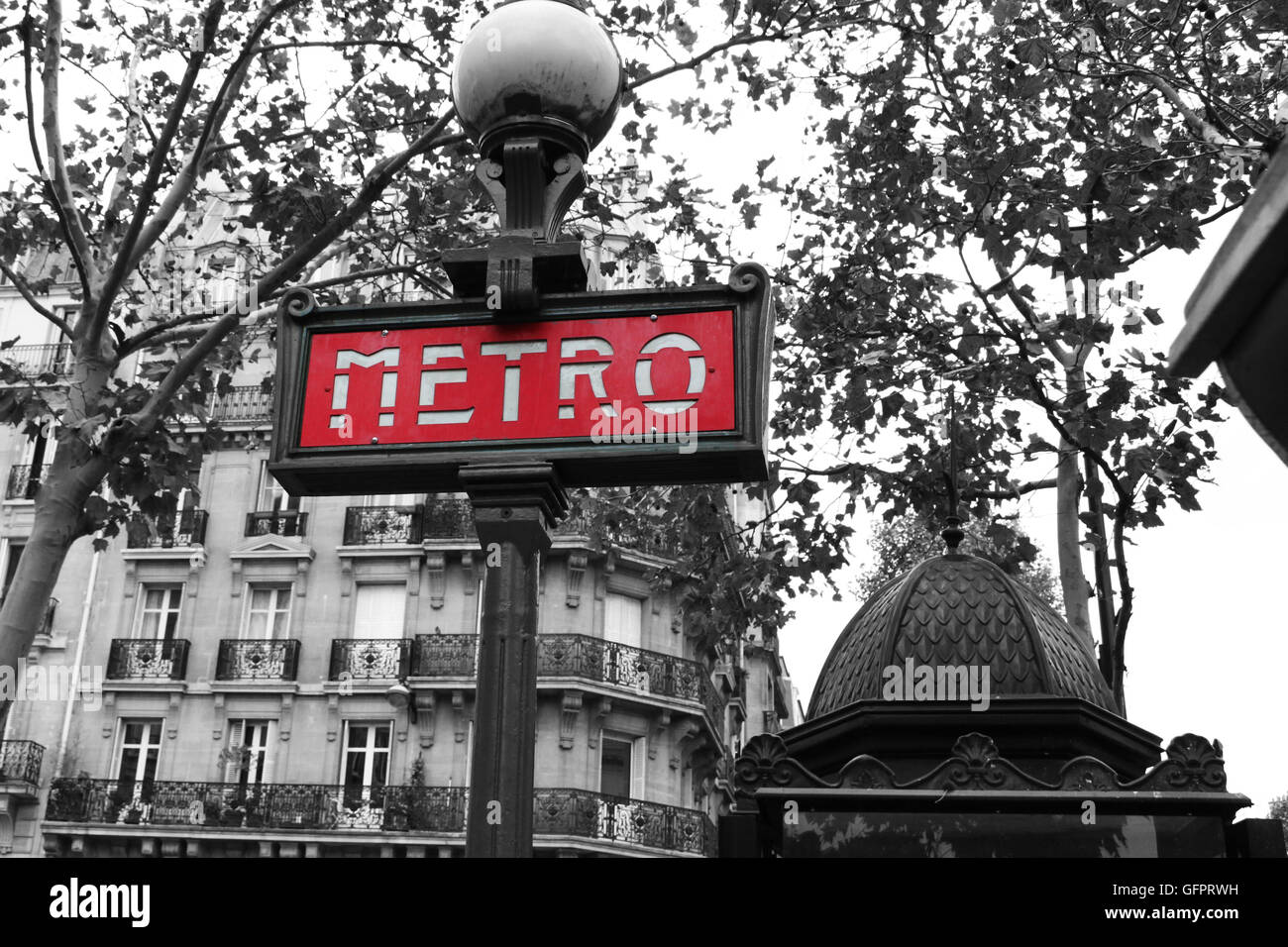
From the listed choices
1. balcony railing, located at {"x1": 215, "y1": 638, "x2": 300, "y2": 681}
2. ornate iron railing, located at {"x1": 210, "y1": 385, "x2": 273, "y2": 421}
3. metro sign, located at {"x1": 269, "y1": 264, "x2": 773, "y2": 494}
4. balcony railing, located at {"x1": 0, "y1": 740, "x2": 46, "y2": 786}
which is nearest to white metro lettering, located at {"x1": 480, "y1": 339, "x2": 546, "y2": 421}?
metro sign, located at {"x1": 269, "y1": 264, "x2": 773, "y2": 494}

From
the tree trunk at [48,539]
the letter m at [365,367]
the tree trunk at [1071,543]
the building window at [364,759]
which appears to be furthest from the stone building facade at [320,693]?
the letter m at [365,367]

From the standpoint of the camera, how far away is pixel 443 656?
28.1 meters

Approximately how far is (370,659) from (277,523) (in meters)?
4.15

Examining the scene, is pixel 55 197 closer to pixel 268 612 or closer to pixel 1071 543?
pixel 1071 543

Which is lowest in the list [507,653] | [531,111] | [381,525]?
[507,653]

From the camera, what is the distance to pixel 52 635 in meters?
29.2

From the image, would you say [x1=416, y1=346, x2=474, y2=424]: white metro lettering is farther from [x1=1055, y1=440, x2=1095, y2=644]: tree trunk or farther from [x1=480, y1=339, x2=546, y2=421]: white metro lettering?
[x1=1055, y1=440, x2=1095, y2=644]: tree trunk

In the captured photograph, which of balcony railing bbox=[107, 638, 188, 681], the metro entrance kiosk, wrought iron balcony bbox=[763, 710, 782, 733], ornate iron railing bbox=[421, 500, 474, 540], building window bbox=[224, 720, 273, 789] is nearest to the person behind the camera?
the metro entrance kiosk

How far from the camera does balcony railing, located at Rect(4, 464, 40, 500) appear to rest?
30688mm

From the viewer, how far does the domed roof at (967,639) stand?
448 cm

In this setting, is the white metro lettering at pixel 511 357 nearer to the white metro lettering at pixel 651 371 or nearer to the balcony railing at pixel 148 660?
the white metro lettering at pixel 651 371

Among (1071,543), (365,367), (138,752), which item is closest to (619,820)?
(138,752)

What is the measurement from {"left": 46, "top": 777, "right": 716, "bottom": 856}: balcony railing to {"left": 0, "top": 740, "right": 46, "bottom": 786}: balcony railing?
22.1 inches

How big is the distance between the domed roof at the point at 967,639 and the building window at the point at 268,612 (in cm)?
2578
